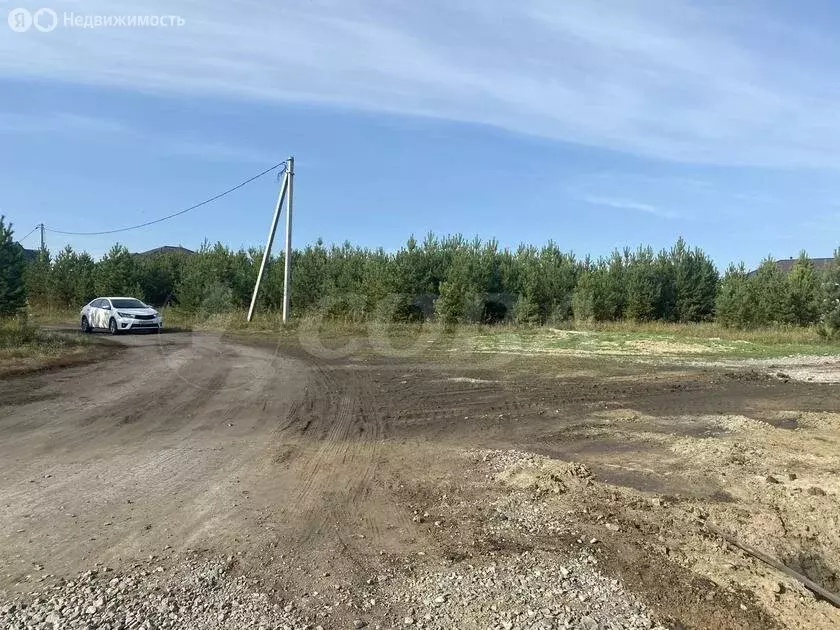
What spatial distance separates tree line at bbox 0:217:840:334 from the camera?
36156 mm

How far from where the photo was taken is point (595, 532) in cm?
516

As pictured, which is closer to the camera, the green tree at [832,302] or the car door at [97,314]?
the car door at [97,314]

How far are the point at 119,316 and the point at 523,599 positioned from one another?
81.7 feet

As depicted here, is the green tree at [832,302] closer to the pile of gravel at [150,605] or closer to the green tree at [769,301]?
the green tree at [769,301]

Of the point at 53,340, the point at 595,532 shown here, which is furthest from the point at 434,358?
the point at 595,532

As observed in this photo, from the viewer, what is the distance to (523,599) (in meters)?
4.00

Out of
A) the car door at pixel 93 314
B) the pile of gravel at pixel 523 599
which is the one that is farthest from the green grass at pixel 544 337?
the pile of gravel at pixel 523 599

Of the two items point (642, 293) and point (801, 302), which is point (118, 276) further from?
point (801, 302)

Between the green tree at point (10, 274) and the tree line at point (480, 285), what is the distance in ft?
33.3

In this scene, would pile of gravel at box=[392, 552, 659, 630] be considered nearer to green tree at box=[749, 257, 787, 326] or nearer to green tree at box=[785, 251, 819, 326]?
green tree at box=[749, 257, 787, 326]

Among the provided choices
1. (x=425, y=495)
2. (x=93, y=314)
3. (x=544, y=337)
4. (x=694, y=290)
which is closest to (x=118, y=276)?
(x=93, y=314)

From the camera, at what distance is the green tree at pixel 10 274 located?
78.5 feet

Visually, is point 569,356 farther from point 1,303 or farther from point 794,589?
point 1,303

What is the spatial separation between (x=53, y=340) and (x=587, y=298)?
29.4 meters
